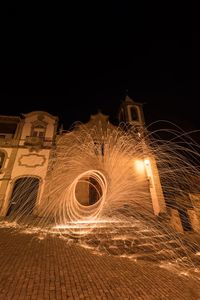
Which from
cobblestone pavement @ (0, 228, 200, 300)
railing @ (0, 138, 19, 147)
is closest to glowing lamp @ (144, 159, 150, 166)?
cobblestone pavement @ (0, 228, 200, 300)

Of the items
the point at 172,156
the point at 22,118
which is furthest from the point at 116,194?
the point at 22,118

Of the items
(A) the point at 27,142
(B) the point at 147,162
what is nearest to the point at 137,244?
(B) the point at 147,162

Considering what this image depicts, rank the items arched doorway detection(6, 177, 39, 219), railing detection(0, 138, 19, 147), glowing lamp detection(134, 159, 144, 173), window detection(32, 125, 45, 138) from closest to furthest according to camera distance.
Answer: arched doorway detection(6, 177, 39, 219) < railing detection(0, 138, 19, 147) < glowing lamp detection(134, 159, 144, 173) < window detection(32, 125, 45, 138)

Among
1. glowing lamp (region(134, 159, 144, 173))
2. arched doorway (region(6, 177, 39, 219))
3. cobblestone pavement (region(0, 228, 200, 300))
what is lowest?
cobblestone pavement (region(0, 228, 200, 300))

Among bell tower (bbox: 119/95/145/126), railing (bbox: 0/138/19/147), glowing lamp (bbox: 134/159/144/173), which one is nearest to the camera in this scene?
railing (bbox: 0/138/19/147)

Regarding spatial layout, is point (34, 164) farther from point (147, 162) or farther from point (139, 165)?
point (147, 162)

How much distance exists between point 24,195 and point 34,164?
9.52ft

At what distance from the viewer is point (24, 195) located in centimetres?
1564

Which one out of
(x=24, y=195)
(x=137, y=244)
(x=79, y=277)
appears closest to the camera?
(x=79, y=277)

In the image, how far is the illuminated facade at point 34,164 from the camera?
47.6 feet

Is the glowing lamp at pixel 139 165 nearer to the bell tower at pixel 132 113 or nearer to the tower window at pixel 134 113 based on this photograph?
the bell tower at pixel 132 113

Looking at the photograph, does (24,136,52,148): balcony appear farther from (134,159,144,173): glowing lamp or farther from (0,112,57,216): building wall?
(134,159,144,173): glowing lamp

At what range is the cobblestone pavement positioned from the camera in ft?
11.6

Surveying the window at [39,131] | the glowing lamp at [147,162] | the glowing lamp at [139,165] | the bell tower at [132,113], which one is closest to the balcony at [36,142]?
the window at [39,131]
